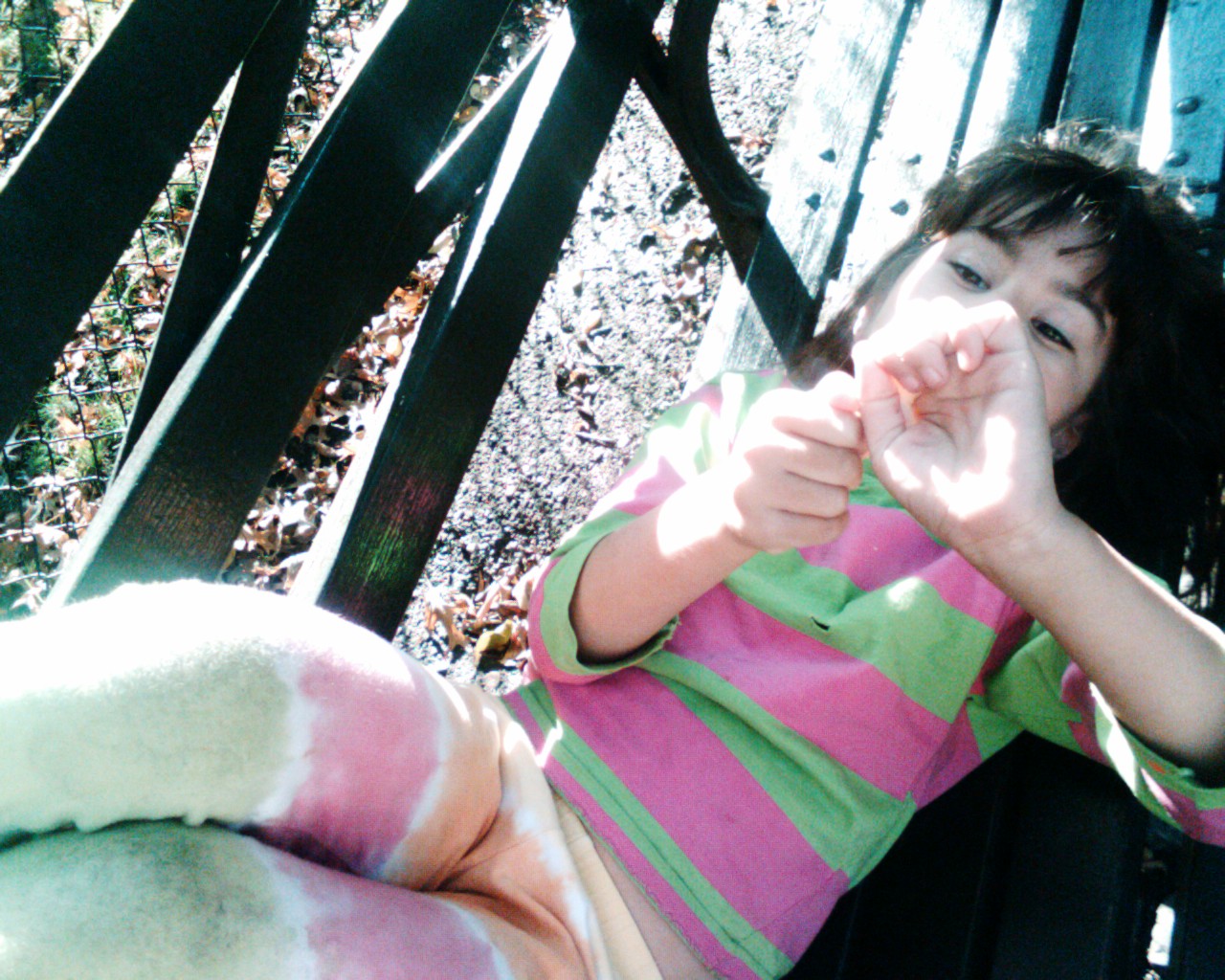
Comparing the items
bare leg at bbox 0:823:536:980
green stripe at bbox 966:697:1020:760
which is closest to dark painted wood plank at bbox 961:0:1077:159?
green stripe at bbox 966:697:1020:760

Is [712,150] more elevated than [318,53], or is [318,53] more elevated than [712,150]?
[318,53]

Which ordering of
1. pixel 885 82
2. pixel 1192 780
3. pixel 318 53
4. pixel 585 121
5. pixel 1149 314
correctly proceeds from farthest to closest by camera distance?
pixel 318 53, pixel 885 82, pixel 585 121, pixel 1149 314, pixel 1192 780

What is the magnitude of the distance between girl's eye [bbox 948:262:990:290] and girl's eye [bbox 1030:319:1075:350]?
100mm

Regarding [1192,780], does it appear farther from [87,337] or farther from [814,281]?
[87,337]

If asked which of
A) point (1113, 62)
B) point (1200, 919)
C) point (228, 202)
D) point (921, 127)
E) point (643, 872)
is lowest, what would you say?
point (643, 872)

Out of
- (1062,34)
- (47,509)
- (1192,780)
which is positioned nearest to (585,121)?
(1062,34)

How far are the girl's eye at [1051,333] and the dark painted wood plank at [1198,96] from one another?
2.03 ft

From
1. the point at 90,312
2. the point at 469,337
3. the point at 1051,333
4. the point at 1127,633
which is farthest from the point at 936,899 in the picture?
the point at 90,312

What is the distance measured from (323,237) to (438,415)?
37 cm

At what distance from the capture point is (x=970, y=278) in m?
1.45

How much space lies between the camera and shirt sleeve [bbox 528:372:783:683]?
4.38 feet

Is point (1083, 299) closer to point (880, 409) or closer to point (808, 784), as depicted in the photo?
point (880, 409)

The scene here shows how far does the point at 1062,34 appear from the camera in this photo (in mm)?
2045

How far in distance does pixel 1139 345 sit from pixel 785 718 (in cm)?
89
